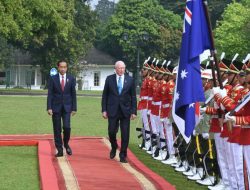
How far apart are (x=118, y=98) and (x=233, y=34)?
55630 mm

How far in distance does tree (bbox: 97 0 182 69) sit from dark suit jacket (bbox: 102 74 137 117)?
61097mm

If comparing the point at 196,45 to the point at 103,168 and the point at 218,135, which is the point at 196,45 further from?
the point at 103,168

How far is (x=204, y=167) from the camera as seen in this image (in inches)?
438

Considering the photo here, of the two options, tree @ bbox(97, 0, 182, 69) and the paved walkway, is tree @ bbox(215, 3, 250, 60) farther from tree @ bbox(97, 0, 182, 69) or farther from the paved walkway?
the paved walkway

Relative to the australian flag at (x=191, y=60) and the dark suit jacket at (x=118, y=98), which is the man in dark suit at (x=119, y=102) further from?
the australian flag at (x=191, y=60)

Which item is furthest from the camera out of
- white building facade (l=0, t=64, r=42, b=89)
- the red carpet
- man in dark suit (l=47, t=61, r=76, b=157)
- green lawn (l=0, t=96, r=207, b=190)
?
white building facade (l=0, t=64, r=42, b=89)

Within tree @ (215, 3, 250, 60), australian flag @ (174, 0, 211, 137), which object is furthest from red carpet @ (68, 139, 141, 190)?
tree @ (215, 3, 250, 60)

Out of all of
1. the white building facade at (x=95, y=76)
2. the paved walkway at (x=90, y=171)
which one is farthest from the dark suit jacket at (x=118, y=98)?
the white building facade at (x=95, y=76)

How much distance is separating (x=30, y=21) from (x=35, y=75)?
1636 inches

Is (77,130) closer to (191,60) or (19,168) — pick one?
(19,168)

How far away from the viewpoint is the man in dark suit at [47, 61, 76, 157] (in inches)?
541

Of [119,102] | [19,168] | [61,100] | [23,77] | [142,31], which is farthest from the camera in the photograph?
[23,77]

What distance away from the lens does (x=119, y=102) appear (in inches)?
527

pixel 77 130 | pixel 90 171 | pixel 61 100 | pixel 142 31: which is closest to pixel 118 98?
pixel 61 100
